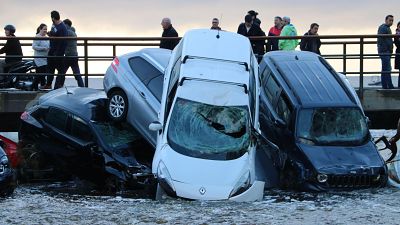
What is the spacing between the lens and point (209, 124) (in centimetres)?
1644

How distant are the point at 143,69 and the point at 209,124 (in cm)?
313

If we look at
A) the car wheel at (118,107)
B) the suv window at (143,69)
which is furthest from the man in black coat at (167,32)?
the car wheel at (118,107)

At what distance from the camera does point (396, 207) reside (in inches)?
596

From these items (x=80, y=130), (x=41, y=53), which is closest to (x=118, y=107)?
(x=80, y=130)

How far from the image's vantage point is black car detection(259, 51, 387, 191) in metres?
17.1

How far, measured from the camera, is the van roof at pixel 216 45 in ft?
57.4

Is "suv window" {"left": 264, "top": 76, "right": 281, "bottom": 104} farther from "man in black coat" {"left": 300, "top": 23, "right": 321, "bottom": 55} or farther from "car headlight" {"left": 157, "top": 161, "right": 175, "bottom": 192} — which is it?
"man in black coat" {"left": 300, "top": 23, "right": 321, "bottom": 55}

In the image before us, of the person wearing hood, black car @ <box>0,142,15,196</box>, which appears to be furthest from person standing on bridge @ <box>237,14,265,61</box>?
black car @ <box>0,142,15,196</box>

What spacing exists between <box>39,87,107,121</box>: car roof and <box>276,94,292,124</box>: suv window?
11.1 ft

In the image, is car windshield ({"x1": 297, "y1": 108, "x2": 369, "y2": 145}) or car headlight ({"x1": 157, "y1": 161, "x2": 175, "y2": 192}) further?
car windshield ({"x1": 297, "y1": 108, "x2": 369, "y2": 145})

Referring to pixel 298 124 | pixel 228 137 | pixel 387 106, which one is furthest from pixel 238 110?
pixel 387 106

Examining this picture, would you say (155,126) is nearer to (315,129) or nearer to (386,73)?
(315,129)

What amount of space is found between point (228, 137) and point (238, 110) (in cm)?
59

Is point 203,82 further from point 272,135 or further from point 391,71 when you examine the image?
point 391,71
